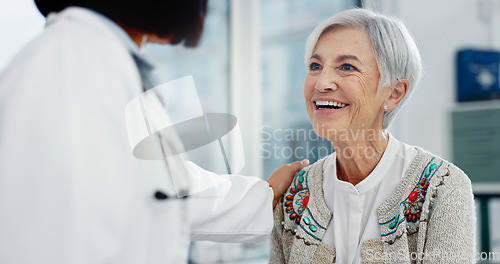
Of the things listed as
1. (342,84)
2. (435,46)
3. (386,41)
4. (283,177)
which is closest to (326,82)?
(342,84)

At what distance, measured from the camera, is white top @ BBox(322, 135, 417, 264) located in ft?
3.01

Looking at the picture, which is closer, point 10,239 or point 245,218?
point 10,239

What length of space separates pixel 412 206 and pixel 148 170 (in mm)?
516

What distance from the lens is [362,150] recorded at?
98 centimetres

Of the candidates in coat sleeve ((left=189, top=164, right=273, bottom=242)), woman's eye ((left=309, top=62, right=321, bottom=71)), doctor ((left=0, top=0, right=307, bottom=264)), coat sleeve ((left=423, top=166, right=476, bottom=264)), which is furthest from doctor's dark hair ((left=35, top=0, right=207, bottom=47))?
coat sleeve ((left=423, top=166, right=476, bottom=264))

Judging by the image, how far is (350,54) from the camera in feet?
2.92

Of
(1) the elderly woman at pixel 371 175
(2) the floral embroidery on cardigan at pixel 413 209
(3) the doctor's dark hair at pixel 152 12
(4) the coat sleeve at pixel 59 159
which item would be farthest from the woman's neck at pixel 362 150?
(4) the coat sleeve at pixel 59 159

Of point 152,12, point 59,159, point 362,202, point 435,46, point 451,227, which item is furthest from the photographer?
point 435,46

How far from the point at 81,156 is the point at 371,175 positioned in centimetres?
60

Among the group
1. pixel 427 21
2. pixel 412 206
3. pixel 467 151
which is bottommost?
pixel 467 151

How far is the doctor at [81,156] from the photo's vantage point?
0.55 metres

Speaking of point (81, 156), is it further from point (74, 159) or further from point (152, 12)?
point (152, 12)

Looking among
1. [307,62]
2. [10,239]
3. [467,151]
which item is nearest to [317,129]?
[307,62]

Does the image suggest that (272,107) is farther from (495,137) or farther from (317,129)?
(495,137)
